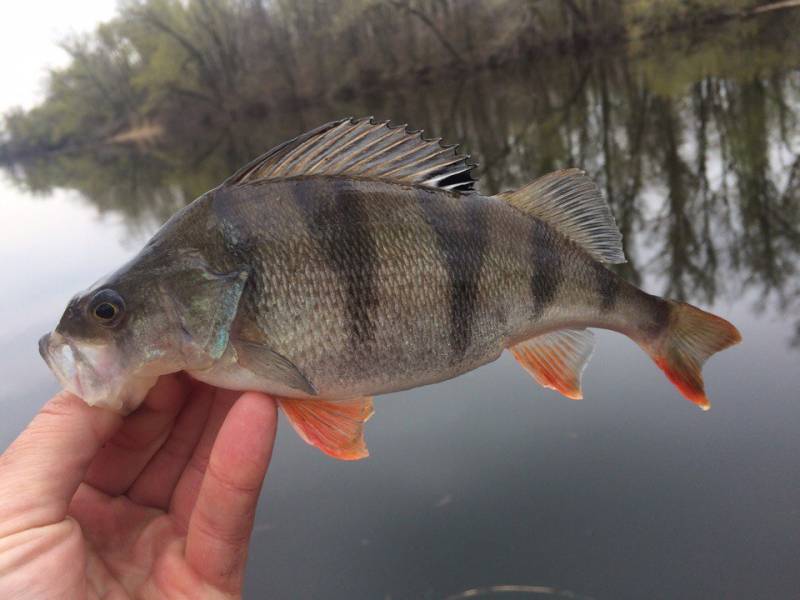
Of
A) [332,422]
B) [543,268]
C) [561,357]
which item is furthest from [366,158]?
[561,357]

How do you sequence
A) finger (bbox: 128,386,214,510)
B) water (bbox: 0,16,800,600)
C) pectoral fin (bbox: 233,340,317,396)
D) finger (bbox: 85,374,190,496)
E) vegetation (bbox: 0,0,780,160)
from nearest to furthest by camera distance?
1. pectoral fin (bbox: 233,340,317,396)
2. finger (bbox: 85,374,190,496)
3. finger (bbox: 128,386,214,510)
4. water (bbox: 0,16,800,600)
5. vegetation (bbox: 0,0,780,160)

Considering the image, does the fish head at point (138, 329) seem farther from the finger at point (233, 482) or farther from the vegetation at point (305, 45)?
the vegetation at point (305, 45)

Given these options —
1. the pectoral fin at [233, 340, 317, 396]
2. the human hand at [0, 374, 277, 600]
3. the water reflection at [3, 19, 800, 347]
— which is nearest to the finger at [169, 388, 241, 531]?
the human hand at [0, 374, 277, 600]

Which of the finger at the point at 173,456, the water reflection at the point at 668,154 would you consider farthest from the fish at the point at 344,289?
the water reflection at the point at 668,154

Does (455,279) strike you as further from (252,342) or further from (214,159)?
(214,159)

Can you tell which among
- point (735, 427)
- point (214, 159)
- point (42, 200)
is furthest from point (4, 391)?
point (42, 200)

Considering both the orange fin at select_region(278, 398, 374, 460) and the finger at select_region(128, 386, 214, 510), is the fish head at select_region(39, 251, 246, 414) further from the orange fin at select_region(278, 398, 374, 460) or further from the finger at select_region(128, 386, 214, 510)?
the finger at select_region(128, 386, 214, 510)

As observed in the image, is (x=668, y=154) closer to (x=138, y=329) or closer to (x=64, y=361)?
(x=138, y=329)
